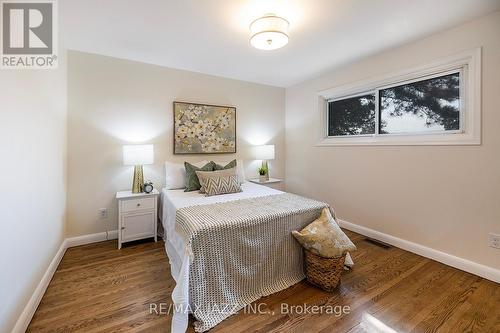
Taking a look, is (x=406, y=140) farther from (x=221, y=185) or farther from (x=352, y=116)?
(x=221, y=185)

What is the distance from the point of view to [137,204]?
2.76 meters

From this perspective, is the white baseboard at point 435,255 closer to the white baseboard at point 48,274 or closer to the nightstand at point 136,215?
the nightstand at point 136,215

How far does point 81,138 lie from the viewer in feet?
9.13

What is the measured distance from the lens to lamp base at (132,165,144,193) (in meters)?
2.89

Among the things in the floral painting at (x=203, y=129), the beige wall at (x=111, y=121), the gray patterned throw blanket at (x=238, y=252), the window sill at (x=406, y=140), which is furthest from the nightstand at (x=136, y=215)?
the window sill at (x=406, y=140)

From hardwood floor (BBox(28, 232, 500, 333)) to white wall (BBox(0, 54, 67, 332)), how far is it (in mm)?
284

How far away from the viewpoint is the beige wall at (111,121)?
2761 millimetres

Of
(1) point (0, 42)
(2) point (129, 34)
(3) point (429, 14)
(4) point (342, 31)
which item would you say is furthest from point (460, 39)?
(1) point (0, 42)

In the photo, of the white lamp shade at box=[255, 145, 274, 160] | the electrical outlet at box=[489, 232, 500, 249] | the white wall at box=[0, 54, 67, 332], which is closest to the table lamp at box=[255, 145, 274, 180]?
the white lamp shade at box=[255, 145, 274, 160]

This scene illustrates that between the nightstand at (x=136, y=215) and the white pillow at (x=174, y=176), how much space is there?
25 centimetres

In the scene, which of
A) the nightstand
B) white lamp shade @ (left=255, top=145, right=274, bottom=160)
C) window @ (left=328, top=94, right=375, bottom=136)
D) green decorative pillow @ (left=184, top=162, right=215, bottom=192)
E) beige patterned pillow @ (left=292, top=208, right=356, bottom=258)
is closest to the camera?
beige patterned pillow @ (left=292, top=208, right=356, bottom=258)

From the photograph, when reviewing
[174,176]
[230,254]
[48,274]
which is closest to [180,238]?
[230,254]

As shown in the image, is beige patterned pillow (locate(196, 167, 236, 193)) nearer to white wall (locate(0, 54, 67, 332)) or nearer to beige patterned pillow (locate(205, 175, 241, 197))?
beige patterned pillow (locate(205, 175, 241, 197))

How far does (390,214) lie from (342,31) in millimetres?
2173
